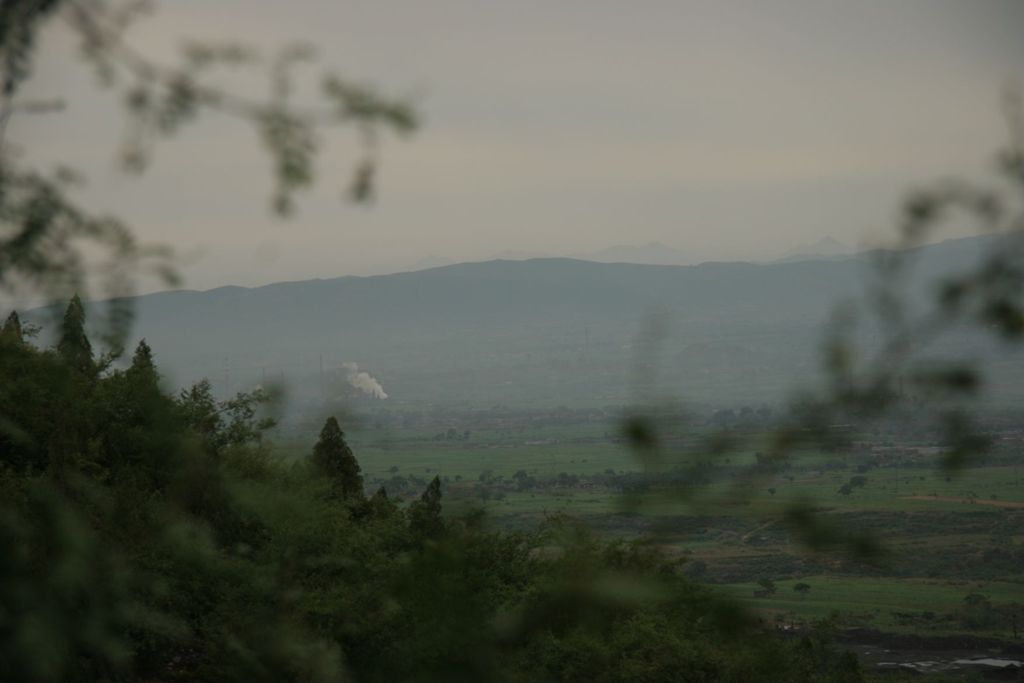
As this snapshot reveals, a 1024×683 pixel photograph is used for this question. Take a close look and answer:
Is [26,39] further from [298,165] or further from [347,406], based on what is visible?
[347,406]

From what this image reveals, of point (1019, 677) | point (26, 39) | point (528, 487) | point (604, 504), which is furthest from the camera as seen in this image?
point (1019, 677)

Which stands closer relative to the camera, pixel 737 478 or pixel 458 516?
pixel 737 478

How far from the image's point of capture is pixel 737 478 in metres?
1.60

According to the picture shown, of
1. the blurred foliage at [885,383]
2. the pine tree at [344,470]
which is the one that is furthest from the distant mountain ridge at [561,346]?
the pine tree at [344,470]

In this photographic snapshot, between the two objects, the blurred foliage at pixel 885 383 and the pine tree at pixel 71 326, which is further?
the pine tree at pixel 71 326

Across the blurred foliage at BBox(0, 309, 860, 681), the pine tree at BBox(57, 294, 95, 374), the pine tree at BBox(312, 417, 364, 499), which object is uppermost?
the pine tree at BBox(57, 294, 95, 374)

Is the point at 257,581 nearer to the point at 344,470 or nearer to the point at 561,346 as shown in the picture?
the point at 344,470

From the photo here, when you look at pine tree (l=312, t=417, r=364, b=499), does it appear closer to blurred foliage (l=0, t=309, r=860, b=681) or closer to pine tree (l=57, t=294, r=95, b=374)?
blurred foliage (l=0, t=309, r=860, b=681)

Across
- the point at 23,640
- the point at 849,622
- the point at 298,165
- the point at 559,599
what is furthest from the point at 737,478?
the point at 849,622

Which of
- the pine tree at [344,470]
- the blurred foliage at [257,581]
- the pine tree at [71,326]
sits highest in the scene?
the pine tree at [71,326]

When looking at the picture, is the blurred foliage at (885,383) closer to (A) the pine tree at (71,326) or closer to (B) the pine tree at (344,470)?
(A) the pine tree at (71,326)

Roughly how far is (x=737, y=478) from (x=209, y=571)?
2.08m

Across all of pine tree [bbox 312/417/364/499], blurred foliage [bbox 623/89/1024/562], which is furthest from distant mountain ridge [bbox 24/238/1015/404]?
pine tree [bbox 312/417/364/499]

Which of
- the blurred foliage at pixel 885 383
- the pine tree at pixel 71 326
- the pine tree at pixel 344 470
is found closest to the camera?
the blurred foliage at pixel 885 383
